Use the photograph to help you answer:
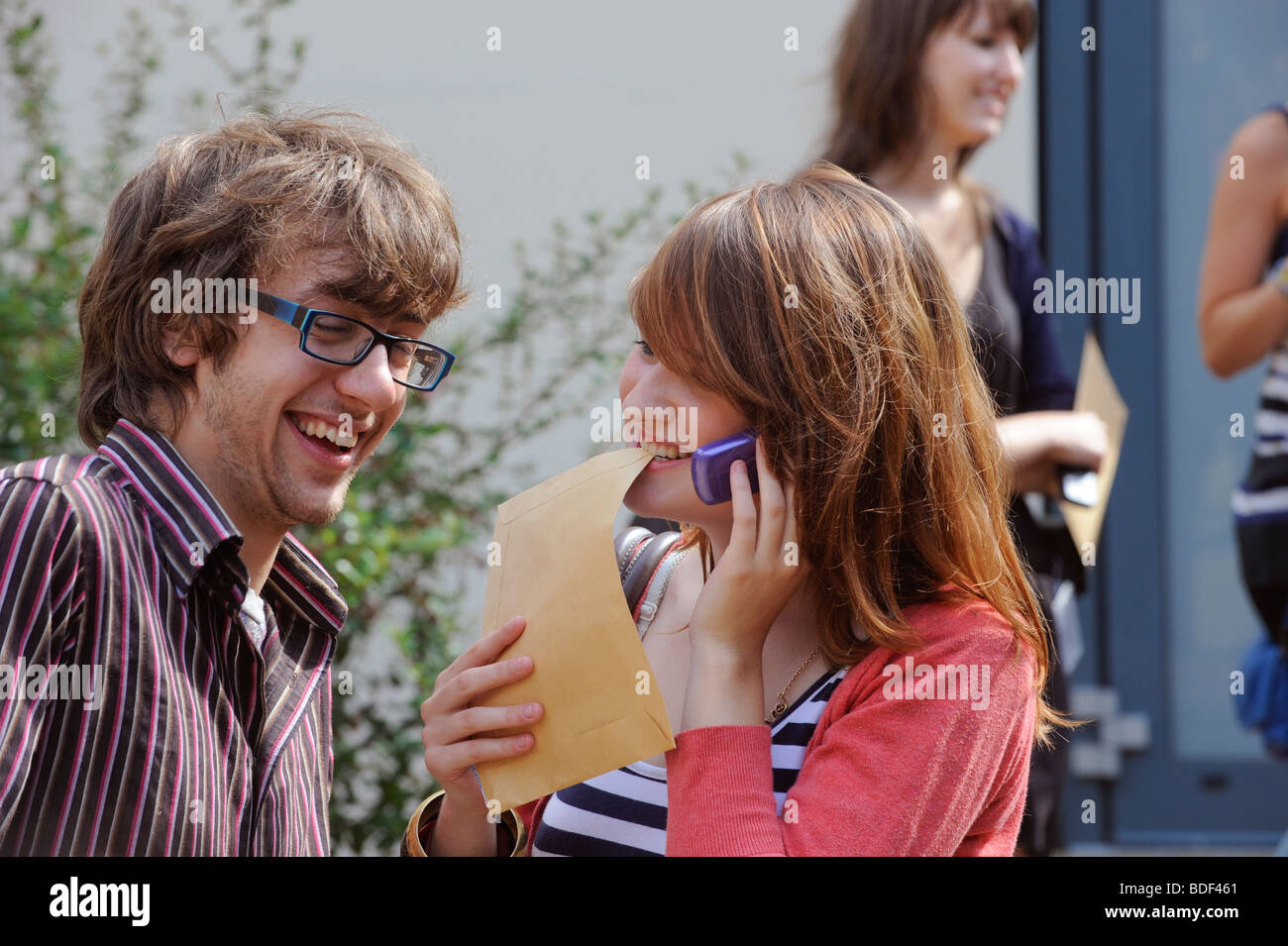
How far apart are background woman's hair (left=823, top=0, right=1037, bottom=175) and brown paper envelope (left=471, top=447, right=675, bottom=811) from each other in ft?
4.77

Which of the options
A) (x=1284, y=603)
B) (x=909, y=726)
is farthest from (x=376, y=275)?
(x=1284, y=603)

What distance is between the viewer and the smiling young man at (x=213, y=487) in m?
1.41

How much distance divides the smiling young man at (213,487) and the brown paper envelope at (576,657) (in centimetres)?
33

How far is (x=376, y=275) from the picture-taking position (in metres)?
1.69

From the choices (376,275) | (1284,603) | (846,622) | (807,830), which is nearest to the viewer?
(807,830)

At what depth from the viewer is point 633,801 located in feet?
5.20

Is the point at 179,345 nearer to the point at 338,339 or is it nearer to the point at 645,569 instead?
the point at 338,339

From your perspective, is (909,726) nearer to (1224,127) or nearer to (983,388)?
(983,388)

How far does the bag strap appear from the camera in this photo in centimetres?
176

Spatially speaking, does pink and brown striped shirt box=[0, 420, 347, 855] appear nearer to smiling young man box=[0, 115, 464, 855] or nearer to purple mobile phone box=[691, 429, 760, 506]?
smiling young man box=[0, 115, 464, 855]

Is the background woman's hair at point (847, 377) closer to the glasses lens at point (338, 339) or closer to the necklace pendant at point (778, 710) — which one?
the necklace pendant at point (778, 710)

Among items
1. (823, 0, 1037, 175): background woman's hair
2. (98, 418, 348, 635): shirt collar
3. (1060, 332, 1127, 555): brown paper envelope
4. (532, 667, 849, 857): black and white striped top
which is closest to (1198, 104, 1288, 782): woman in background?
(1060, 332, 1127, 555): brown paper envelope

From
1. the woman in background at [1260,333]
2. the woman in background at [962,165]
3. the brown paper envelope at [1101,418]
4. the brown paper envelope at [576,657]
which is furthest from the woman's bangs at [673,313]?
the woman in background at [1260,333]
